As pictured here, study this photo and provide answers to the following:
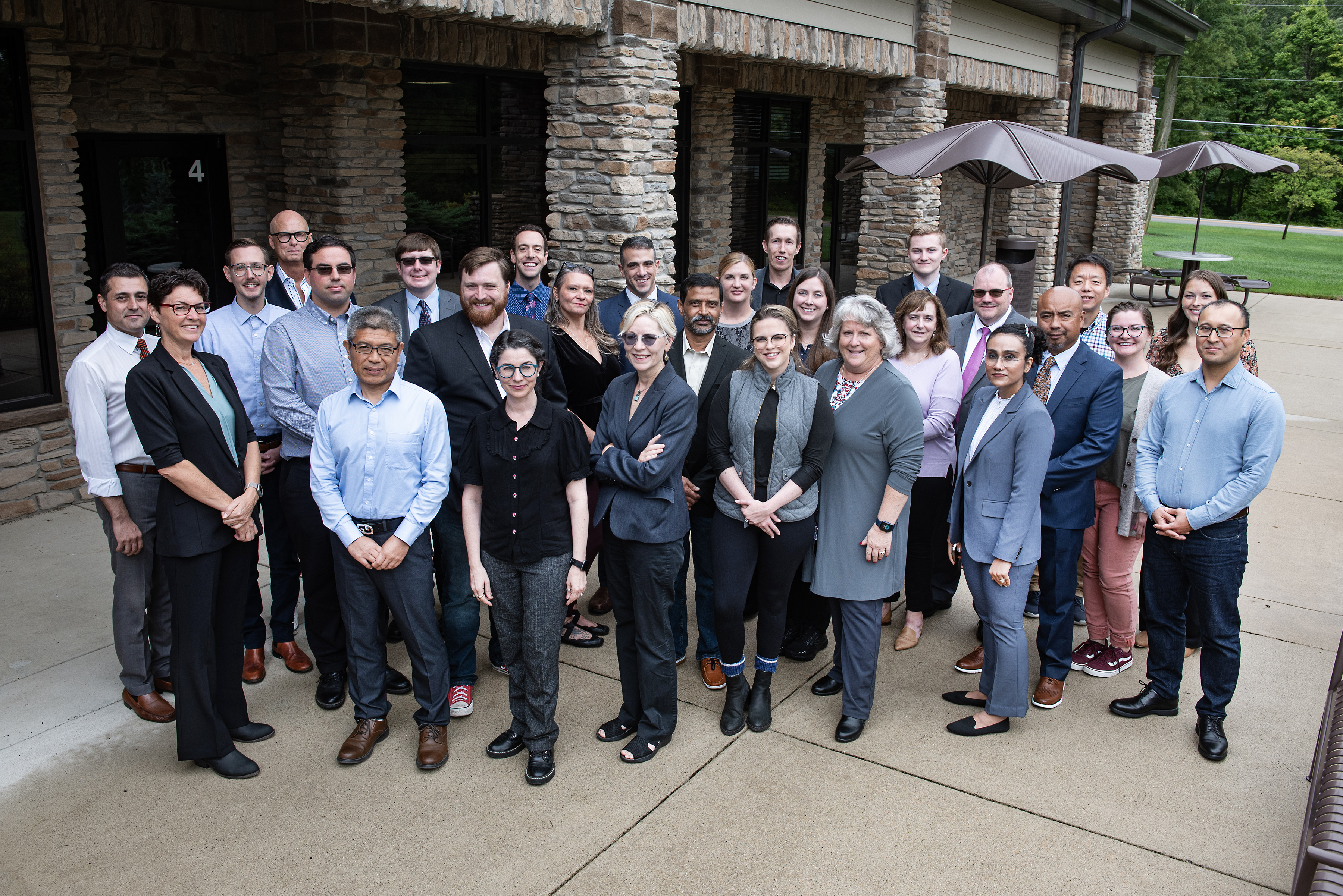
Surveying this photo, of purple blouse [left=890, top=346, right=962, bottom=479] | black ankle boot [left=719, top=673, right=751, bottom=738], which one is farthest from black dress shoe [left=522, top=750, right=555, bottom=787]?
purple blouse [left=890, top=346, right=962, bottom=479]

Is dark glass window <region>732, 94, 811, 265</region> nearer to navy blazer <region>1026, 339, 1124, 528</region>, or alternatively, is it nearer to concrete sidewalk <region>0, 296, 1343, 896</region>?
navy blazer <region>1026, 339, 1124, 528</region>

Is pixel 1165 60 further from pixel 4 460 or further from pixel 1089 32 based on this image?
pixel 4 460

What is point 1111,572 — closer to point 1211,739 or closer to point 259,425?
point 1211,739

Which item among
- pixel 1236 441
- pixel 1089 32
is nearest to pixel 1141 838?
pixel 1236 441


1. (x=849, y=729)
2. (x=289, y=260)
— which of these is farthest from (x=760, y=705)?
(x=289, y=260)

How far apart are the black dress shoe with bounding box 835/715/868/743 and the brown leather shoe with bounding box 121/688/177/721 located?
304 cm

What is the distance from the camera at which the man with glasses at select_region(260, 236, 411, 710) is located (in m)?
4.74

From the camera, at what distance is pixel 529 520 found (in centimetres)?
419

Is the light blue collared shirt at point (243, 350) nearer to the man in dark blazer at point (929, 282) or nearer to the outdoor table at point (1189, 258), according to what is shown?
the man in dark blazer at point (929, 282)

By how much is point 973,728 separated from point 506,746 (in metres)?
2.12

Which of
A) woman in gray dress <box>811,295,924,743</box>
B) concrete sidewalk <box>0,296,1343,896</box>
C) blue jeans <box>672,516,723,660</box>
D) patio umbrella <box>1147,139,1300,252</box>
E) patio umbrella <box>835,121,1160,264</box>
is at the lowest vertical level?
concrete sidewalk <box>0,296,1343,896</box>

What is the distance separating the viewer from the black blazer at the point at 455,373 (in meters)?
4.78

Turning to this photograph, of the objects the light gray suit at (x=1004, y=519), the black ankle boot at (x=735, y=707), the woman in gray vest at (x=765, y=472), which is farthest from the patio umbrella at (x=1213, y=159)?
the black ankle boot at (x=735, y=707)

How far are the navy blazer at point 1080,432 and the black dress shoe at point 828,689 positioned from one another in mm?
1270
